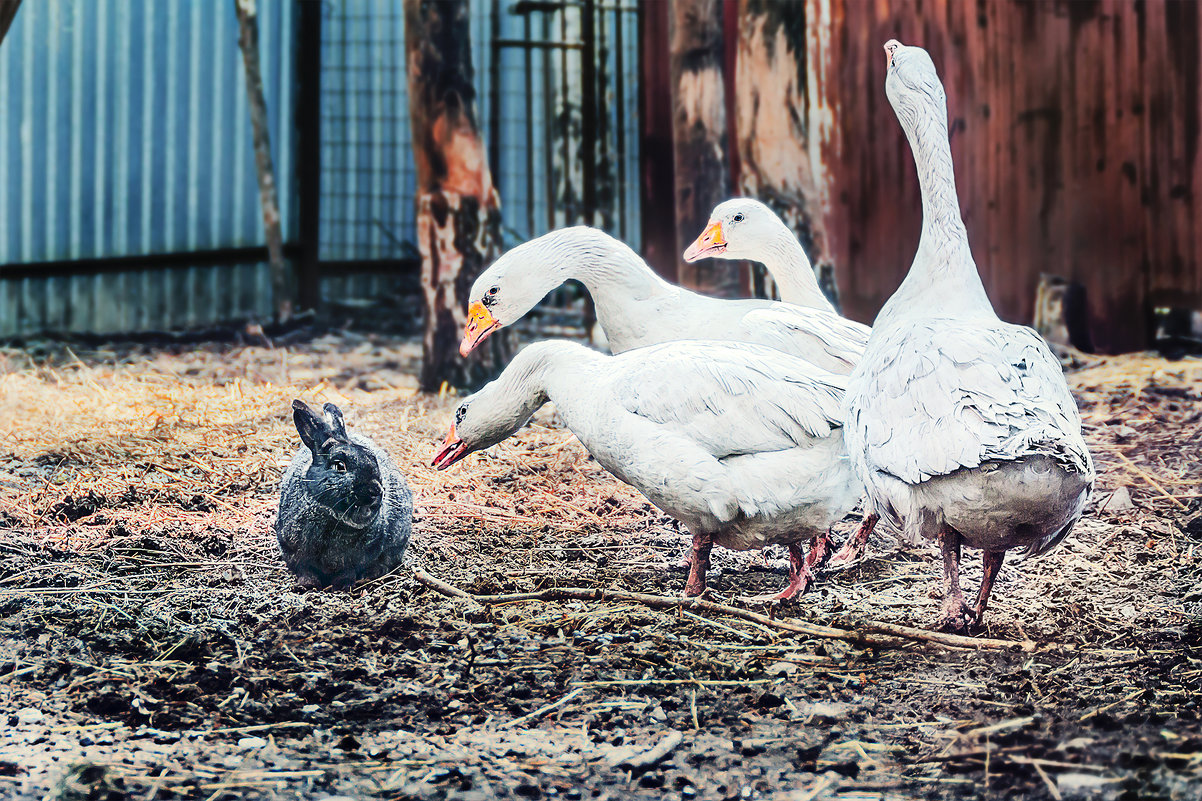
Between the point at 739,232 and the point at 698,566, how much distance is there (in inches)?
69.4

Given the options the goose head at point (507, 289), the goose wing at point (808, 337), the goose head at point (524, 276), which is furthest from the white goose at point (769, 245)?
the goose head at point (507, 289)

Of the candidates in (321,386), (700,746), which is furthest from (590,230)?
(321,386)

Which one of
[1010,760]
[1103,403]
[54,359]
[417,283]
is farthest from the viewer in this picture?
[417,283]

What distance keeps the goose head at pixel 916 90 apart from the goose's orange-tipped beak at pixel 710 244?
4.50ft

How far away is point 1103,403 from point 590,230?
3202 mm

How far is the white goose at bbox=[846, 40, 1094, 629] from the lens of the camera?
3.18 meters

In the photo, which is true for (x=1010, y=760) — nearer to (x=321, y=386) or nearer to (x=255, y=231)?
(x=321, y=386)

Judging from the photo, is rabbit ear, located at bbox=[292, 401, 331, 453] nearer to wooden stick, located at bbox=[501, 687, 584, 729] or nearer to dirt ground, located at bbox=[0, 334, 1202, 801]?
dirt ground, located at bbox=[0, 334, 1202, 801]

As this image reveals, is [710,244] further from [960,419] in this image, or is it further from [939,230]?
[960,419]

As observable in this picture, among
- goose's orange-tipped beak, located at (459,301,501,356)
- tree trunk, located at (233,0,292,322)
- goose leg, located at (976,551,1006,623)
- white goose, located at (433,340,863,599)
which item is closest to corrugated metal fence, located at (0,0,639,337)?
tree trunk, located at (233,0,292,322)

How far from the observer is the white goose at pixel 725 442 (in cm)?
378

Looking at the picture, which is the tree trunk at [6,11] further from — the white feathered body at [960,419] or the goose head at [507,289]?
the white feathered body at [960,419]

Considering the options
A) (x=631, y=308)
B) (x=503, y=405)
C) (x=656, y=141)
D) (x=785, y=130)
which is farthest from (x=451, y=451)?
(x=656, y=141)

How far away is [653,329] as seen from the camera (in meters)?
4.71
